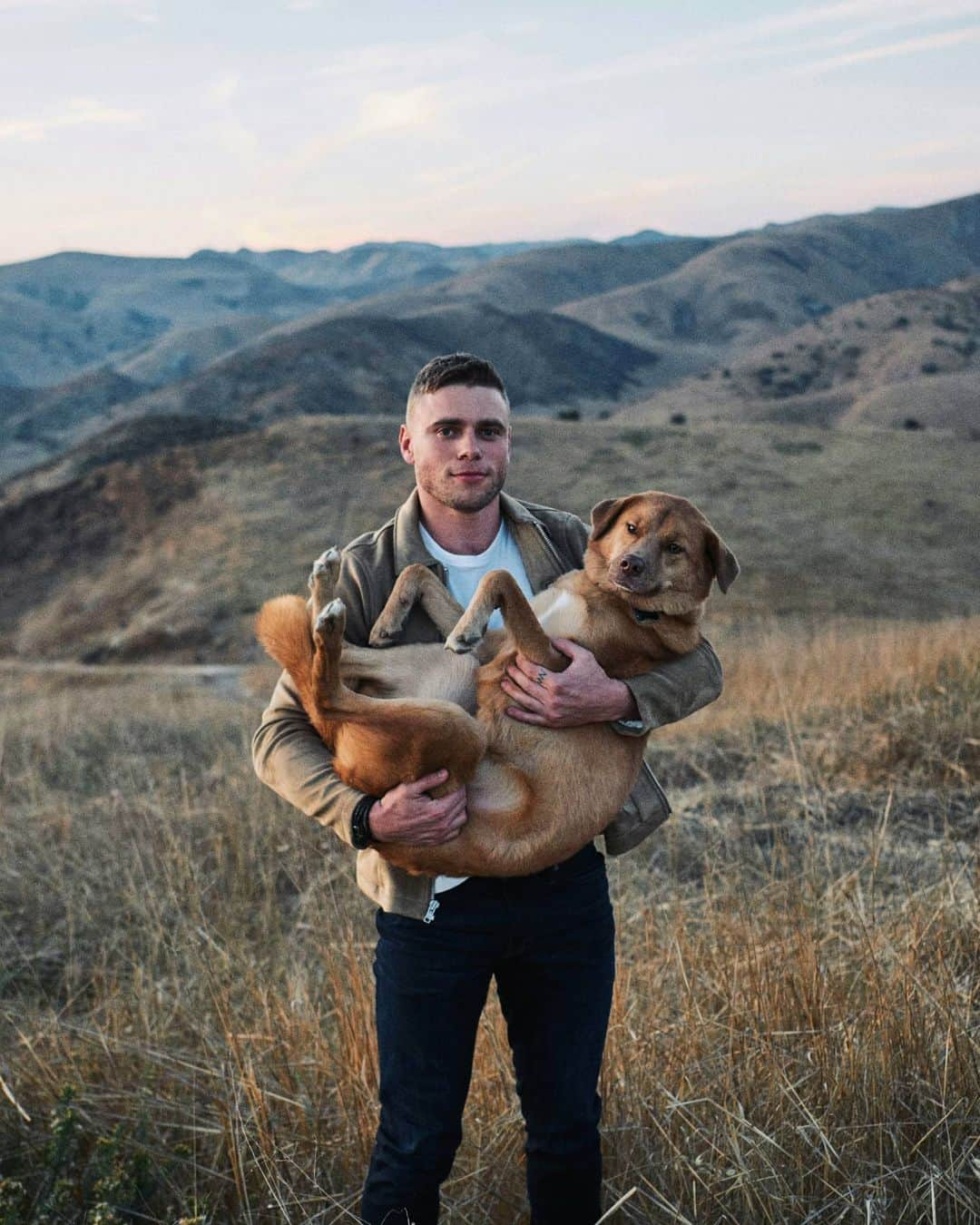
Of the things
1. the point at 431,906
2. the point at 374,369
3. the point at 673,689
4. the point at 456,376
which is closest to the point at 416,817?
the point at 431,906

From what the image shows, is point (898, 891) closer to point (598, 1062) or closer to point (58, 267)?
point (598, 1062)

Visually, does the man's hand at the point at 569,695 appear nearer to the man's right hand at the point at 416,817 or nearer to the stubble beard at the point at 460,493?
the man's right hand at the point at 416,817

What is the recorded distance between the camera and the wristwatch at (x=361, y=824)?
106 inches

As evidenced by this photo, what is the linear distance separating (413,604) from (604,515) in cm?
64

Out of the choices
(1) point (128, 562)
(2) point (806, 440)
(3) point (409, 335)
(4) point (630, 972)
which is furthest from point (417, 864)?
(3) point (409, 335)

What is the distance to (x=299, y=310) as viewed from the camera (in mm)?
173125

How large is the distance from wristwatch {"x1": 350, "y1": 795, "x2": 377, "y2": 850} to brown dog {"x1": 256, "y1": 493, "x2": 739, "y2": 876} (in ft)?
0.17

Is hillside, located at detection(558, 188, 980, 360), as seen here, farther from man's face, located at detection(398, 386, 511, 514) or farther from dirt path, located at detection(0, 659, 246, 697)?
man's face, located at detection(398, 386, 511, 514)

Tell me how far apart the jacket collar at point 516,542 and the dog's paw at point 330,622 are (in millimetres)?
356

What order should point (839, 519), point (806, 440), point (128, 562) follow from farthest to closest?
point (806, 440), point (128, 562), point (839, 519)

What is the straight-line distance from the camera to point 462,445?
2861 millimetres

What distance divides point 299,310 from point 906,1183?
7077 inches

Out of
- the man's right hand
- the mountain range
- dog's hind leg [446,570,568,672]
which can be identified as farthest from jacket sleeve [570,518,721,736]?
the mountain range

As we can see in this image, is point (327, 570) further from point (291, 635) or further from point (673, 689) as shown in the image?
point (673, 689)
